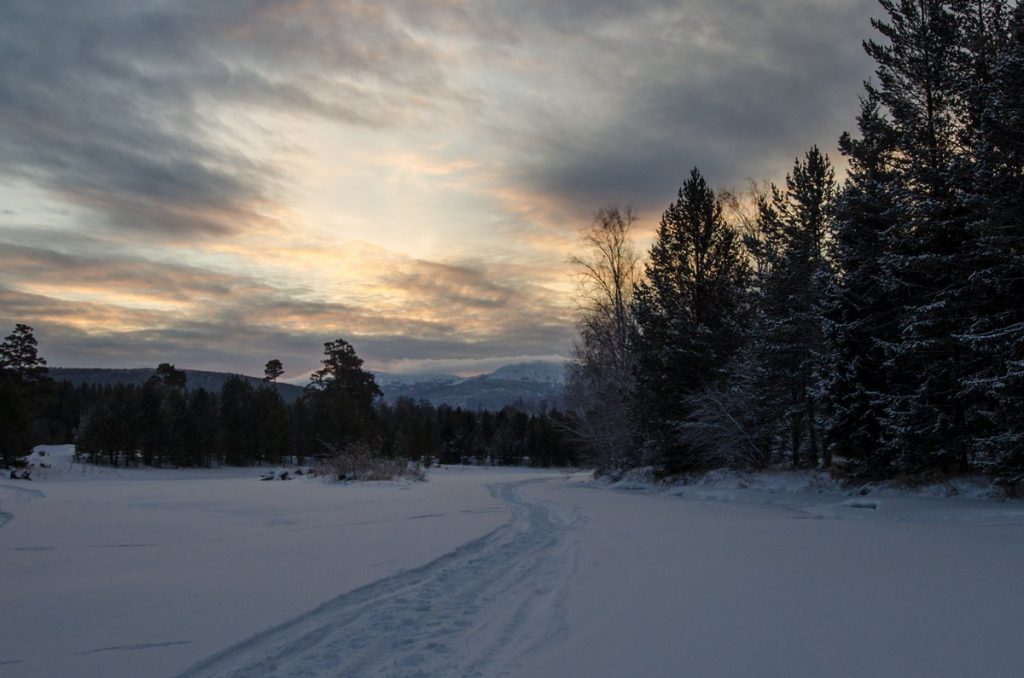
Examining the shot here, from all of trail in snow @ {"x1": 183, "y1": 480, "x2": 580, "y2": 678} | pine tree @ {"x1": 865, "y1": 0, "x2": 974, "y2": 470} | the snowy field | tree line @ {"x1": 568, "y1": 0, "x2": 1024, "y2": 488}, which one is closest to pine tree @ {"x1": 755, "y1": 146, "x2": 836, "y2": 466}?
tree line @ {"x1": 568, "y1": 0, "x2": 1024, "y2": 488}

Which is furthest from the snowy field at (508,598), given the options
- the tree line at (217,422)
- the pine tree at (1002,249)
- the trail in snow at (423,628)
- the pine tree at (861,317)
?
the tree line at (217,422)

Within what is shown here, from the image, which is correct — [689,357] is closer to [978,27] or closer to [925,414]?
[925,414]

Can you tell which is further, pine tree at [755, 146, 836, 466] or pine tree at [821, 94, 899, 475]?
pine tree at [755, 146, 836, 466]

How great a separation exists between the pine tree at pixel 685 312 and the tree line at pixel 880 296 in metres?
0.07

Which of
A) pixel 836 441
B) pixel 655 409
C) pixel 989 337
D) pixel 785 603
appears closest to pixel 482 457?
pixel 655 409

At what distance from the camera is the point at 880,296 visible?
19.1 metres

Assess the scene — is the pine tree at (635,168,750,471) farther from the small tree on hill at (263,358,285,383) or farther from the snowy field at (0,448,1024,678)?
the small tree on hill at (263,358,285,383)

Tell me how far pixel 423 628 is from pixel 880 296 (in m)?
18.1

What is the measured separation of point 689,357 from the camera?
2638cm

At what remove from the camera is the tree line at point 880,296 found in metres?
14.6

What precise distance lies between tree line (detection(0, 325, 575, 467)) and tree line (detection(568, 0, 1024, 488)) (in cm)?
1704

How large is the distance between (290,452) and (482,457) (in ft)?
110

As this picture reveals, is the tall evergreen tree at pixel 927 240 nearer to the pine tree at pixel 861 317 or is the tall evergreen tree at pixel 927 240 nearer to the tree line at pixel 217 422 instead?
the pine tree at pixel 861 317

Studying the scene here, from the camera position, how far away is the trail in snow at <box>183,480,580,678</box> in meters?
4.21
